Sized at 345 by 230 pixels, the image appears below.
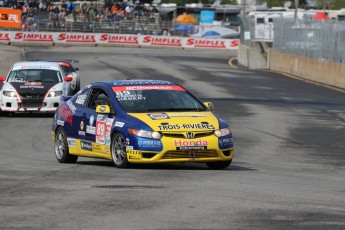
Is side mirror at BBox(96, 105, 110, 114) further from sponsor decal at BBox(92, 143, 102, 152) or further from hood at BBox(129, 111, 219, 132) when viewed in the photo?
sponsor decal at BBox(92, 143, 102, 152)

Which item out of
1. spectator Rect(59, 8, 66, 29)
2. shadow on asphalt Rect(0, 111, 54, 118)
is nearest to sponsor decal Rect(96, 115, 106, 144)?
shadow on asphalt Rect(0, 111, 54, 118)

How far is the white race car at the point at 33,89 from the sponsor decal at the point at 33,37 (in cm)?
4123

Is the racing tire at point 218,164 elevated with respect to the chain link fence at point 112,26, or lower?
elevated

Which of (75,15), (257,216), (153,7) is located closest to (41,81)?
(257,216)

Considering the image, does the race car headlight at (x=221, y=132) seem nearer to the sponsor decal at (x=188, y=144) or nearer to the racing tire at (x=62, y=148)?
the sponsor decal at (x=188, y=144)

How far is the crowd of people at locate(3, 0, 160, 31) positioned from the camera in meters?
72.1

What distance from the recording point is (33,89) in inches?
1101

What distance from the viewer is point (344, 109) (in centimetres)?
3033

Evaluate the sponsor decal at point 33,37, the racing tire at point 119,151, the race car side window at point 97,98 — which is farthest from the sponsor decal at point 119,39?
the racing tire at point 119,151

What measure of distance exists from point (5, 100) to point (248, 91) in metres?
12.6

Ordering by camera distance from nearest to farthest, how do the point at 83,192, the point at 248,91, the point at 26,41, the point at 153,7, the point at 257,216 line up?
the point at 257,216 → the point at 83,192 → the point at 248,91 → the point at 26,41 → the point at 153,7

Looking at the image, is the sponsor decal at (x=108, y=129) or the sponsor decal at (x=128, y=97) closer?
the sponsor decal at (x=108, y=129)

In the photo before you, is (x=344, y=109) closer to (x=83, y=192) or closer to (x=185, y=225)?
(x=83, y=192)

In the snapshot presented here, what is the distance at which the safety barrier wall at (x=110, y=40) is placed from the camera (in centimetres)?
6975
